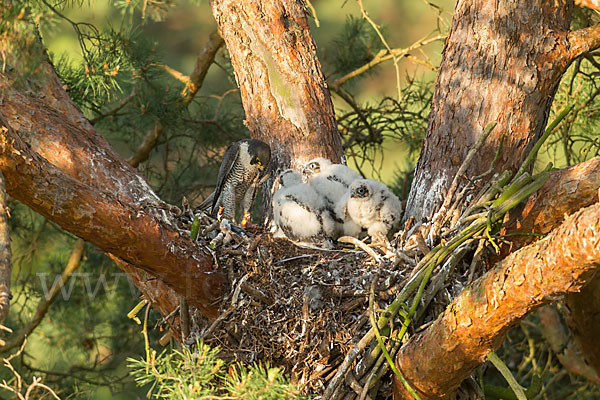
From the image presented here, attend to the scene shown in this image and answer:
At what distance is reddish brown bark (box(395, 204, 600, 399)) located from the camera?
1675 mm

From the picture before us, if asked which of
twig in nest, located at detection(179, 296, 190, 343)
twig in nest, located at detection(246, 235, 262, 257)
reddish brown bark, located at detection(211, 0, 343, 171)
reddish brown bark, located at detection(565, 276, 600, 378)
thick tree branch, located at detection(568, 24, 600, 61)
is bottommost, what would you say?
twig in nest, located at detection(179, 296, 190, 343)

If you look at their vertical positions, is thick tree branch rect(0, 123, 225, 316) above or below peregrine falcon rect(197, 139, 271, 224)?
below

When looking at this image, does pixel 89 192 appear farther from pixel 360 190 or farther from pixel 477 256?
pixel 360 190

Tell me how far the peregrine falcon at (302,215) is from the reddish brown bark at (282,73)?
0.76 feet

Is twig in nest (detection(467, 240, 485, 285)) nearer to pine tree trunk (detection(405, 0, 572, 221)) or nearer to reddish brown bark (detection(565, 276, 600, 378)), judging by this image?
pine tree trunk (detection(405, 0, 572, 221))

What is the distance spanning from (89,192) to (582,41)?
1.92 metres

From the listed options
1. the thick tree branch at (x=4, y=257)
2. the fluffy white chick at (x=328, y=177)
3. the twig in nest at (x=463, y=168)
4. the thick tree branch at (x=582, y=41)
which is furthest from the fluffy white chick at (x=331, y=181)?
the thick tree branch at (x=4, y=257)

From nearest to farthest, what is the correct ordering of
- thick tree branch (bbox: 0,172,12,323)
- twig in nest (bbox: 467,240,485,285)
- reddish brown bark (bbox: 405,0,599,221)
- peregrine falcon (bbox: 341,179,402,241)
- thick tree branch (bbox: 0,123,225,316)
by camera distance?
thick tree branch (bbox: 0,172,12,323) → thick tree branch (bbox: 0,123,225,316) → twig in nest (bbox: 467,240,485,285) → reddish brown bark (bbox: 405,0,599,221) → peregrine falcon (bbox: 341,179,402,241)

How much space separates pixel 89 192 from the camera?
2.14 metres

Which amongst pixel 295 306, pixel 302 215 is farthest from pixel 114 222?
pixel 302 215

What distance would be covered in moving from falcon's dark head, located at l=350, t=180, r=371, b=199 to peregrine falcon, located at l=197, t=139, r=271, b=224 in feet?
1.84

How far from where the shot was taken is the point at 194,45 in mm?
8750

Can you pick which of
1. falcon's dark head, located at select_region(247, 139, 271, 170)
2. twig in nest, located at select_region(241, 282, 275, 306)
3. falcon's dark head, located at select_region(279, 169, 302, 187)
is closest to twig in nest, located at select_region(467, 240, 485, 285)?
twig in nest, located at select_region(241, 282, 275, 306)

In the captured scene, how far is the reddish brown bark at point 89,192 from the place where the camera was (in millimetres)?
2018
